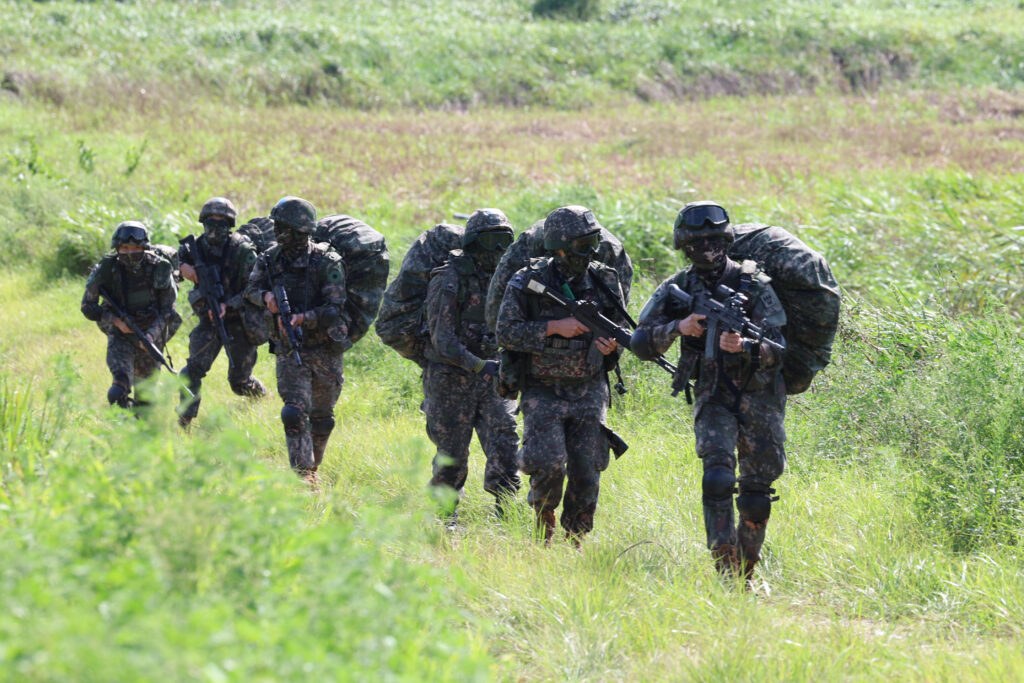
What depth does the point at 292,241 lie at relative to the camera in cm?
691

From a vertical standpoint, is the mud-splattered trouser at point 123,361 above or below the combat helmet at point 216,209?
below

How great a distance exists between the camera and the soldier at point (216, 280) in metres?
8.35

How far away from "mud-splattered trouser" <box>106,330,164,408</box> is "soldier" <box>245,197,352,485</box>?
79.7 inches

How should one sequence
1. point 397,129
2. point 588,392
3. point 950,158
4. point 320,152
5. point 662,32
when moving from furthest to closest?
point 662,32, point 397,129, point 320,152, point 950,158, point 588,392

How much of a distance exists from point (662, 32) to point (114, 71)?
648 inches

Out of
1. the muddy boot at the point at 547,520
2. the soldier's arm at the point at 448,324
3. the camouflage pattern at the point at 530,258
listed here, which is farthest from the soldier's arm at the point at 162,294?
the muddy boot at the point at 547,520

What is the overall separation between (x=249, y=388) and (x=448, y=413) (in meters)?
3.48

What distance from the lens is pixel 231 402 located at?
9555 millimetres

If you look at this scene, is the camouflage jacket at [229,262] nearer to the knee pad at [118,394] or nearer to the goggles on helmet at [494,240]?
the knee pad at [118,394]

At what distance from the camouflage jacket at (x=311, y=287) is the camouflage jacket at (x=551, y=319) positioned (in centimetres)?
181

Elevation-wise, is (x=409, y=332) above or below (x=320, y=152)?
above

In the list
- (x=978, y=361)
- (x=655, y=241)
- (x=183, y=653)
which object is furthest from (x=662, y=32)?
(x=183, y=653)

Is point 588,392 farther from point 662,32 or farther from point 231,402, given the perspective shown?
point 662,32

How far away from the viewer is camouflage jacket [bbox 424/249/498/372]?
604cm
